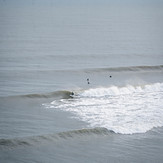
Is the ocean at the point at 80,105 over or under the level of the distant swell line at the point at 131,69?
under

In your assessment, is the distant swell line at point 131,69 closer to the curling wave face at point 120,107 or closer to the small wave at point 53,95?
the curling wave face at point 120,107

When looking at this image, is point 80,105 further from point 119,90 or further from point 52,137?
point 52,137

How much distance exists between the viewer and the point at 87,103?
3375cm

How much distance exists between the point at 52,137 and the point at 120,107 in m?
7.91

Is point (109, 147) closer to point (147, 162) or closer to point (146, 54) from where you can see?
point (147, 162)

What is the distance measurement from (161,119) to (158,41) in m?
49.1

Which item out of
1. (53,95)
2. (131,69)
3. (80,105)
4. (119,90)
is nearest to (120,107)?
(80,105)

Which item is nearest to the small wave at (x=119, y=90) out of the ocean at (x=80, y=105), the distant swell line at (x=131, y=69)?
the ocean at (x=80, y=105)

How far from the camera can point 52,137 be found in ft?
87.0

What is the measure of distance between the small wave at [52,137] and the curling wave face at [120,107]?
3.02ft

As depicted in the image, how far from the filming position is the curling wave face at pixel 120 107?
1128 inches

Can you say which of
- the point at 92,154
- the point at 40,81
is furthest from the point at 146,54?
the point at 92,154

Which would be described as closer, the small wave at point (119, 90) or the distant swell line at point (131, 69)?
the small wave at point (119, 90)

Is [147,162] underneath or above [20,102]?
underneath
